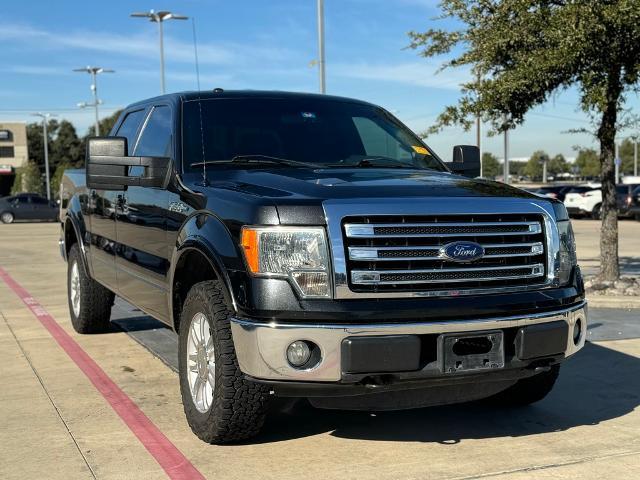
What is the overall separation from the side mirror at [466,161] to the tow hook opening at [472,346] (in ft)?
6.53

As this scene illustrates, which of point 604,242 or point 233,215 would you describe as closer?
point 233,215

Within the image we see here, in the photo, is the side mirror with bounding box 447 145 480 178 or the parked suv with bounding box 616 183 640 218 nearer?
the side mirror with bounding box 447 145 480 178

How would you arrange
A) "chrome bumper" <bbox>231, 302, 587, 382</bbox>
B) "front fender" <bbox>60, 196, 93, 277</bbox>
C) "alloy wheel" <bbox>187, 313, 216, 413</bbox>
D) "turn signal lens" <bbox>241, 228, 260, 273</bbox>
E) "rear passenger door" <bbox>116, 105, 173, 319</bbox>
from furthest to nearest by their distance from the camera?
"front fender" <bbox>60, 196, 93, 277</bbox>, "rear passenger door" <bbox>116, 105, 173, 319</bbox>, "alloy wheel" <bbox>187, 313, 216, 413</bbox>, "turn signal lens" <bbox>241, 228, 260, 273</bbox>, "chrome bumper" <bbox>231, 302, 587, 382</bbox>

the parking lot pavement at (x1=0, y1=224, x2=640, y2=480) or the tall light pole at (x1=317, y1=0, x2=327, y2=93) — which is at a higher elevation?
the tall light pole at (x1=317, y1=0, x2=327, y2=93)

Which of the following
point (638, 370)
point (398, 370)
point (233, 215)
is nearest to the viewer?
point (398, 370)

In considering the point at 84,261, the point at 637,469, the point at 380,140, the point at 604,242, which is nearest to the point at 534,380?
the point at 637,469

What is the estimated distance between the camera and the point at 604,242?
381 inches

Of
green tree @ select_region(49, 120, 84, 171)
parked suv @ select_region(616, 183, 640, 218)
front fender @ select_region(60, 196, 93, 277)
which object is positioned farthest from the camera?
green tree @ select_region(49, 120, 84, 171)

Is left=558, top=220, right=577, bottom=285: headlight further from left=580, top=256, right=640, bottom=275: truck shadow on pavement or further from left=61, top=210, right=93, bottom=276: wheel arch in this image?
left=580, top=256, right=640, bottom=275: truck shadow on pavement

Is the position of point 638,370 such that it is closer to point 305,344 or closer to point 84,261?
point 305,344

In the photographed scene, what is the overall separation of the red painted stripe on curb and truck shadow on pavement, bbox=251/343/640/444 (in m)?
0.47

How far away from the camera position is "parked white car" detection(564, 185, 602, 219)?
32.1 meters

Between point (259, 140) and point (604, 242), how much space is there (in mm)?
6114

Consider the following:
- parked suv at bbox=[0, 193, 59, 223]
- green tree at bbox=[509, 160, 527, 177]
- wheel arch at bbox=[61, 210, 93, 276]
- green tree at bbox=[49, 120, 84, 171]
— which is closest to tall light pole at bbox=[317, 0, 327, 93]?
wheel arch at bbox=[61, 210, 93, 276]
